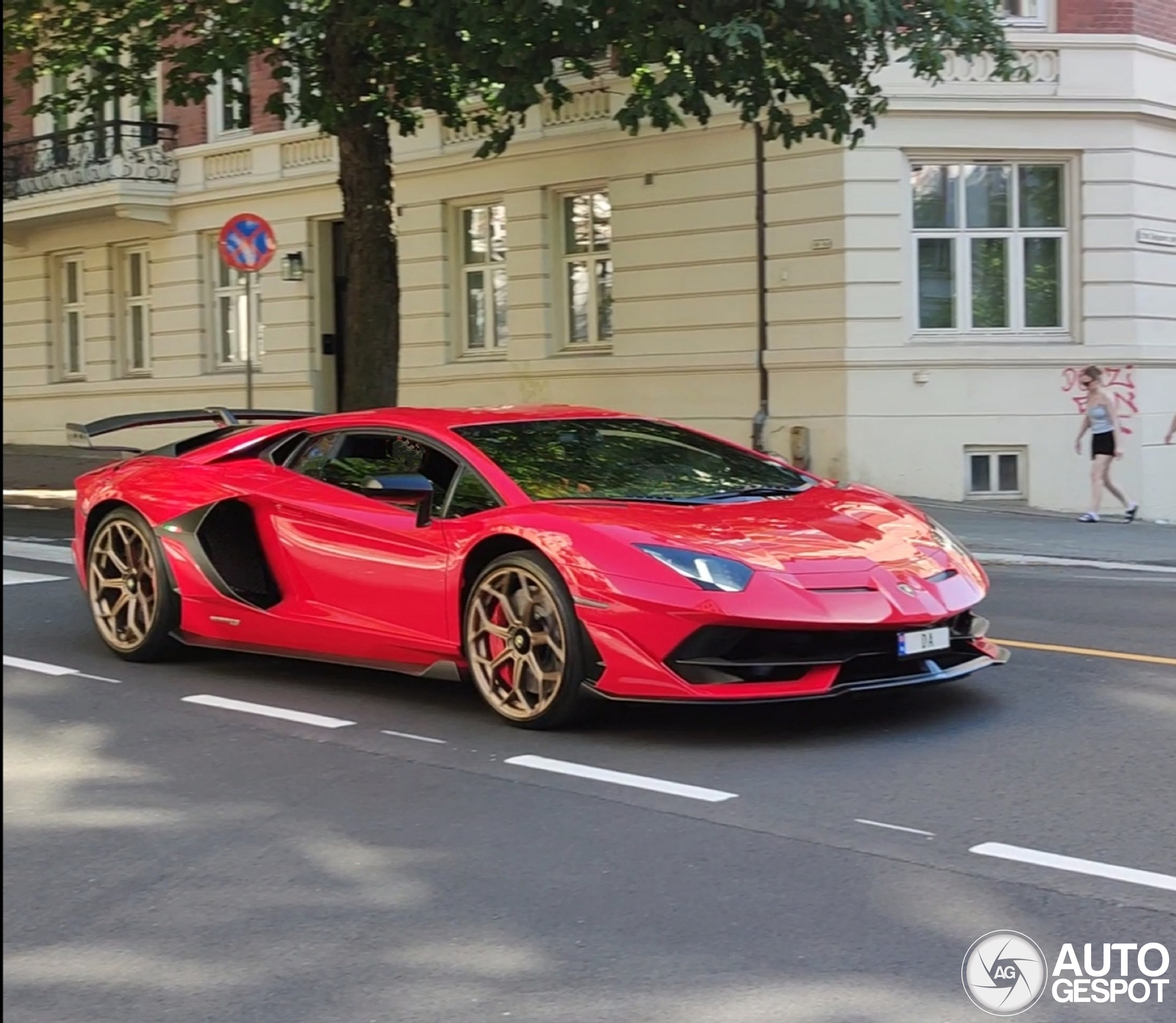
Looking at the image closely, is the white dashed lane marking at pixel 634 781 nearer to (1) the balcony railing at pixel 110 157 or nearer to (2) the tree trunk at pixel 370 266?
(2) the tree trunk at pixel 370 266

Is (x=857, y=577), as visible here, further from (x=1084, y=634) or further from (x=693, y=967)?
(x=1084, y=634)

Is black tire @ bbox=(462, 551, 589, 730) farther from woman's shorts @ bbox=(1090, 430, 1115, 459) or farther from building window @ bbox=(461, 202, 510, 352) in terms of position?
building window @ bbox=(461, 202, 510, 352)

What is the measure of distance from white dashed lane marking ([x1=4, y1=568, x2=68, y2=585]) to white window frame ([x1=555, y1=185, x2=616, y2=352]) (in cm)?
1036

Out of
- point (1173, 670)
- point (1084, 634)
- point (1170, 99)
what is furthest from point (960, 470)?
point (1173, 670)

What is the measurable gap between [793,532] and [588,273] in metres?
15.5

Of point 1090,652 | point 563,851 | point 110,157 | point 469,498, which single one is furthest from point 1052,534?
point 110,157

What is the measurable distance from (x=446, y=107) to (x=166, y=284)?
10.5m

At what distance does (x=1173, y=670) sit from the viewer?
767 cm

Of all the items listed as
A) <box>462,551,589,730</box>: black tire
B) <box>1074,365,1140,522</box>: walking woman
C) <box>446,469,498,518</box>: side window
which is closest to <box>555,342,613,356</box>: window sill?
<box>1074,365,1140,522</box>: walking woman

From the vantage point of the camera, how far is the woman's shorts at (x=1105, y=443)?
17641mm

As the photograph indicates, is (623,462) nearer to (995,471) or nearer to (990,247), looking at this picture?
(995,471)

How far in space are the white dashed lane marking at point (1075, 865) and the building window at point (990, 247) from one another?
1485 centimetres

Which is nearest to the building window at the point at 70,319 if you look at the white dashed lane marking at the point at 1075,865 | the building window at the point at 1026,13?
the building window at the point at 1026,13

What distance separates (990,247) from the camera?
19.4 metres
